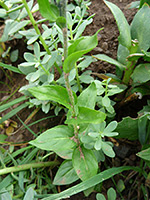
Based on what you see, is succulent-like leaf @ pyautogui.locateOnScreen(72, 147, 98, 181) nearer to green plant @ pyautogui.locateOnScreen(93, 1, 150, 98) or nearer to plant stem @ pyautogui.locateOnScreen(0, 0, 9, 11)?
green plant @ pyautogui.locateOnScreen(93, 1, 150, 98)

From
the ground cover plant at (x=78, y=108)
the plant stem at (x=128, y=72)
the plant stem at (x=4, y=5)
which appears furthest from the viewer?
the plant stem at (x=128, y=72)

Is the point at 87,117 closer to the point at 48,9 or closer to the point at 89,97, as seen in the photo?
the point at 89,97

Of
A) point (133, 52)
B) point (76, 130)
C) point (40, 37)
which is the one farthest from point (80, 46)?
point (133, 52)

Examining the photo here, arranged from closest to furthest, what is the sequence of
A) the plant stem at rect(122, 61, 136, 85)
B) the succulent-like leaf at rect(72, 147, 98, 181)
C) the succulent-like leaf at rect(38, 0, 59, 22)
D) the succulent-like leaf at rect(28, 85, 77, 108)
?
the succulent-like leaf at rect(38, 0, 59, 22) < the succulent-like leaf at rect(28, 85, 77, 108) < the succulent-like leaf at rect(72, 147, 98, 181) < the plant stem at rect(122, 61, 136, 85)

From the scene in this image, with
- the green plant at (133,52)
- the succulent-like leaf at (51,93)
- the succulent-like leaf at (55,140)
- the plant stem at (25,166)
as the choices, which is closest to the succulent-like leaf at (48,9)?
the succulent-like leaf at (51,93)

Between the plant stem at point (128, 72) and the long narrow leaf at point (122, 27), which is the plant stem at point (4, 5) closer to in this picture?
the long narrow leaf at point (122, 27)

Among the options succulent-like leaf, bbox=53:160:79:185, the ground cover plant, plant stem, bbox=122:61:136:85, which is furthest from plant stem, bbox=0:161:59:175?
plant stem, bbox=122:61:136:85

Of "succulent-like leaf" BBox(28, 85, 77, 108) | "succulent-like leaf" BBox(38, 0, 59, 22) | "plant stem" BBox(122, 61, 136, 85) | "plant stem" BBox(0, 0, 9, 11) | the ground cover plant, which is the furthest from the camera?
"plant stem" BBox(122, 61, 136, 85)

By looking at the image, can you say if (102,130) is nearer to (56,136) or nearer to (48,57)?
(56,136)

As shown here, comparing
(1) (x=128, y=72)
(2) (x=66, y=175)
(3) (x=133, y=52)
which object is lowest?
(2) (x=66, y=175)

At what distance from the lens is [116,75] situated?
140 cm

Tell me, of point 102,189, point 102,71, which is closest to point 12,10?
point 102,71

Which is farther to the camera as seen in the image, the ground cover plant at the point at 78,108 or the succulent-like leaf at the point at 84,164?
the succulent-like leaf at the point at 84,164

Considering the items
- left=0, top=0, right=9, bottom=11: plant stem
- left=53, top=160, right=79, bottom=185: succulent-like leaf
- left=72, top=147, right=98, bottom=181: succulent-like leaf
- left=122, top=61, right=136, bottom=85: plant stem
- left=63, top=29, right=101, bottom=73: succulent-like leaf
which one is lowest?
left=53, top=160, right=79, bottom=185: succulent-like leaf
